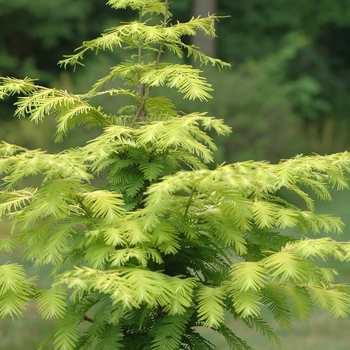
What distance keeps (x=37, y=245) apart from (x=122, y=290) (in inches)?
24.5

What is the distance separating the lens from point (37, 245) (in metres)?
2.79

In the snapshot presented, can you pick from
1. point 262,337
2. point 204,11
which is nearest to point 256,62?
point 204,11

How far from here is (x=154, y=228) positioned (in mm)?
2652

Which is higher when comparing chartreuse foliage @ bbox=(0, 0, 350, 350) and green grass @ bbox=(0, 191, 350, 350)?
chartreuse foliage @ bbox=(0, 0, 350, 350)

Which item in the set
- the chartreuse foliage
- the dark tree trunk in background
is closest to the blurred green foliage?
the dark tree trunk in background

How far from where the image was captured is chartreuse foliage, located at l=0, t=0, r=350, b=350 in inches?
98.5

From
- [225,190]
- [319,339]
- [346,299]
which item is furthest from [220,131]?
[319,339]

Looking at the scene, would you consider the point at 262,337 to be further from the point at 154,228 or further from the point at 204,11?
the point at 204,11

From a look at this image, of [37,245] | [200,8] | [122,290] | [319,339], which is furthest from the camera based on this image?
[200,8]

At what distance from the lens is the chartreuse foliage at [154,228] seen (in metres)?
2.50

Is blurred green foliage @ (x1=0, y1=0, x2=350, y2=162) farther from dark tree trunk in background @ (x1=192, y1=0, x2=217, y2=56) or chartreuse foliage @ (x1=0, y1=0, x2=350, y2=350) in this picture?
chartreuse foliage @ (x1=0, y1=0, x2=350, y2=350)

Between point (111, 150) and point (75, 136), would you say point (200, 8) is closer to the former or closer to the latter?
point (75, 136)

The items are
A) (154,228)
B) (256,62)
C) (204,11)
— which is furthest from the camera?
(256,62)

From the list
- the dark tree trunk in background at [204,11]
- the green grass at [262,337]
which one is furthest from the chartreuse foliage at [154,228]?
the dark tree trunk in background at [204,11]
